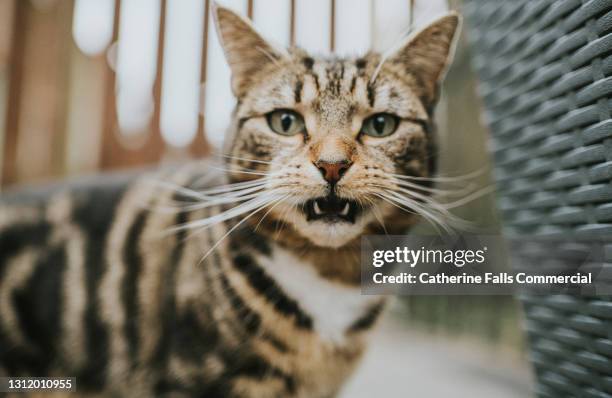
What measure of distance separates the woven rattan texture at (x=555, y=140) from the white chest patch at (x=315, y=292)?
27cm

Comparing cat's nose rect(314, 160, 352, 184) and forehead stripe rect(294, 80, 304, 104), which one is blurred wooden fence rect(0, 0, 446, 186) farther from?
cat's nose rect(314, 160, 352, 184)

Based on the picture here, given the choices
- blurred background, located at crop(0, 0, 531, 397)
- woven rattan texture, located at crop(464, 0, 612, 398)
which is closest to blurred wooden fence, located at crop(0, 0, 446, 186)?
blurred background, located at crop(0, 0, 531, 397)

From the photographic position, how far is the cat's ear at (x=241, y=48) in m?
0.51

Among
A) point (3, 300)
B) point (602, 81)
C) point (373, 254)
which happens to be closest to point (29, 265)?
point (3, 300)

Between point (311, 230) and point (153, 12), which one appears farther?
point (153, 12)

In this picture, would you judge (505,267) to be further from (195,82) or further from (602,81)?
(195,82)

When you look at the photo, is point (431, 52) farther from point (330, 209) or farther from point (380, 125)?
point (330, 209)

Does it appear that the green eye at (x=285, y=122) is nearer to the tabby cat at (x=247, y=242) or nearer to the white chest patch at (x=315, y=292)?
the tabby cat at (x=247, y=242)

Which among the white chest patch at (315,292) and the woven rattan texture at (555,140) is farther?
the white chest patch at (315,292)

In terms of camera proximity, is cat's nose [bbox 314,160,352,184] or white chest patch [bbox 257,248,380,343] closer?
cat's nose [bbox 314,160,352,184]

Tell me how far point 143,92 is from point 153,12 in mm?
143

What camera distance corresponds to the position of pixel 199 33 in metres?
0.58

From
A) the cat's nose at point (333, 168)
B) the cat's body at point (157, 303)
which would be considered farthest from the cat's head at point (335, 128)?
the cat's body at point (157, 303)

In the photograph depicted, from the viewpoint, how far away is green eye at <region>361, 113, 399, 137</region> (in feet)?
1.70
